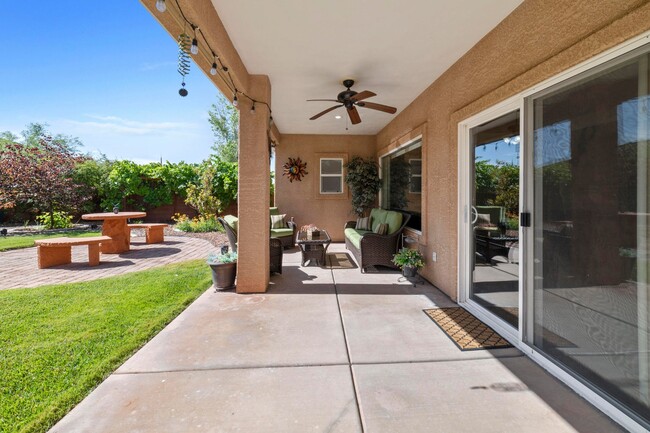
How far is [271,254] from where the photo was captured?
4660mm

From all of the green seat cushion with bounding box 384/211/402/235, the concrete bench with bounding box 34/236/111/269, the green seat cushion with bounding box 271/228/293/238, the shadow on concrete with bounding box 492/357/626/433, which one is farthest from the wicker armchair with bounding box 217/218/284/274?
the shadow on concrete with bounding box 492/357/626/433

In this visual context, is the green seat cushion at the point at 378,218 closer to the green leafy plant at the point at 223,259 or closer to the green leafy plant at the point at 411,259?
the green leafy plant at the point at 411,259

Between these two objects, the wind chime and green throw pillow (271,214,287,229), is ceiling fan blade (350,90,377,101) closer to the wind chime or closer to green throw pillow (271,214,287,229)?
the wind chime

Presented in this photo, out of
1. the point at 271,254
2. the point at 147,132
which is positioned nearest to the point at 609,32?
the point at 271,254

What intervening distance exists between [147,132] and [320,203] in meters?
26.0

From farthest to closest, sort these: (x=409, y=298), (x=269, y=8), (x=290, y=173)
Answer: (x=290, y=173), (x=409, y=298), (x=269, y=8)

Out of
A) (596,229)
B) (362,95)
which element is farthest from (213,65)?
(596,229)

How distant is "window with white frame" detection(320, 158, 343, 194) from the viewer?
25.3ft

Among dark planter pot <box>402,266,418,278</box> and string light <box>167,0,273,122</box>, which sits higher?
string light <box>167,0,273,122</box>

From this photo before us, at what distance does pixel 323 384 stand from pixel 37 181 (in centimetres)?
1197

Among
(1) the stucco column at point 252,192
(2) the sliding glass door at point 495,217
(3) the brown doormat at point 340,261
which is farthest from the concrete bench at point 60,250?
(2) the sliding glass door at point 495,217

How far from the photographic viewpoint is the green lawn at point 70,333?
5.85 ft

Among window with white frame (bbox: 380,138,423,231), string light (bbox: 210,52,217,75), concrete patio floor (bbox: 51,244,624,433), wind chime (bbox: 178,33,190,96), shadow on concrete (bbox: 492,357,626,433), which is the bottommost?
shadow on concrete (bbox: 492,357,626,433)

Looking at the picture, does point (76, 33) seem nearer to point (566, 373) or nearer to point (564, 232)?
point (564, 232)
